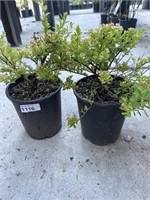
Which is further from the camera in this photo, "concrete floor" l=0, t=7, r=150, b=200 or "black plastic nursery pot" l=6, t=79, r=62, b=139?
"black plastic nursery pot" l=6, t=79, r=62, b=139

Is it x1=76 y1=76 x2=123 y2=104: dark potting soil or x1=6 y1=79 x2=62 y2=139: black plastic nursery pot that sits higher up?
x1=76 y1=76 x2=123 y2=104: dark potting soil

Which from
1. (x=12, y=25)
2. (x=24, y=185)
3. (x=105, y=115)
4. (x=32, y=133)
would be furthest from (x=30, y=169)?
(x=12, y=25)

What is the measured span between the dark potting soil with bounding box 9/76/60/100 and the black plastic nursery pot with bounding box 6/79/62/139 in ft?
0.13

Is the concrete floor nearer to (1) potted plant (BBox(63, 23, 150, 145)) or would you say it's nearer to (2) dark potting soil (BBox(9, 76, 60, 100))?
(1) potted plant (BBox(63, 23, 150, 145))

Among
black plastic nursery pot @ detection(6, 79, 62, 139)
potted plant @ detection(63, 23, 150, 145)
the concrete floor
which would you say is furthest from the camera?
black plastic nursery pot @ detection(6, 79, 62, 139)

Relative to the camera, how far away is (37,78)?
96 cm

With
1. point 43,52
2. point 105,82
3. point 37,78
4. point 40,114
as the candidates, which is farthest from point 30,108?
point 105,82

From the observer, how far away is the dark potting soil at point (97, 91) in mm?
902

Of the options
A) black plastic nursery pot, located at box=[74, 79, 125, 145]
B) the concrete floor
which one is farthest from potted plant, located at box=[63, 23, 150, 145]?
the concrete floor

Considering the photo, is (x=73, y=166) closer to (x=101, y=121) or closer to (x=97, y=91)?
(x=101, y=121)

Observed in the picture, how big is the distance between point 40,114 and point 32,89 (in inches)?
6.7

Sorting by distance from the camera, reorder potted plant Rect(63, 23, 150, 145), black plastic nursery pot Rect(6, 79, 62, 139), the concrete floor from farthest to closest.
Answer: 1. black plastic nursery pot Rect(6, 79, 62, 139)
2. the concrete floor
3. potted plant Rect(63, 23, 150, 145)

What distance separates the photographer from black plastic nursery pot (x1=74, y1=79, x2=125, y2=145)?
875 millimetres

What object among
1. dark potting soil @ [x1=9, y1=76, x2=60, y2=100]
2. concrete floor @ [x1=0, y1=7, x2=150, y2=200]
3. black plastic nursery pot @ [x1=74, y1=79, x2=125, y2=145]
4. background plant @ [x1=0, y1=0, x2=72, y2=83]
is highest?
background plant @ [x1=0, y1=0, x2=72, y2=83]
